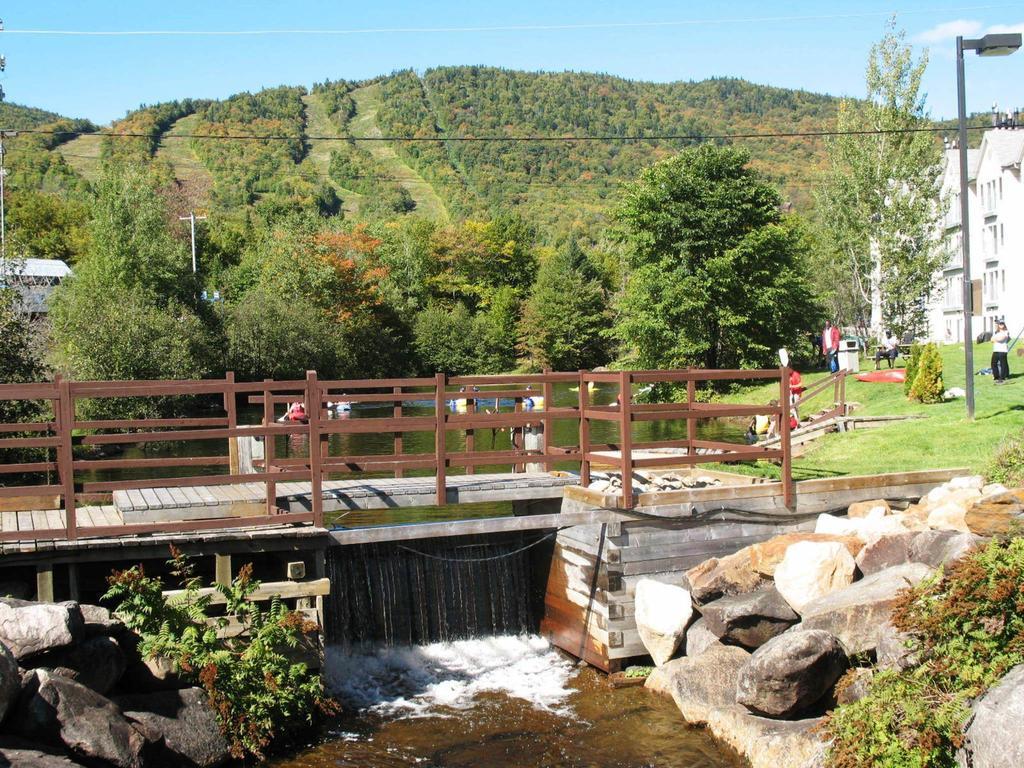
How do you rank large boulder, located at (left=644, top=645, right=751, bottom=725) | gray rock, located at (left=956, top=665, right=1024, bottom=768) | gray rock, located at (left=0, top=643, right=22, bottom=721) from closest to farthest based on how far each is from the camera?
1. gray rock, located at (left=956, top=665, right=1024, bottom=768)
2. gray rock, located at (left=0, top=643, right=22, bottom=721)
3. large boulder, located at (left=644, top=645, right=751, bottom=725)

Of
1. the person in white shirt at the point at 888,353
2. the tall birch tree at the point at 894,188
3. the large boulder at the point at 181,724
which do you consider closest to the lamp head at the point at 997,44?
the large boulder at the point at 181,724

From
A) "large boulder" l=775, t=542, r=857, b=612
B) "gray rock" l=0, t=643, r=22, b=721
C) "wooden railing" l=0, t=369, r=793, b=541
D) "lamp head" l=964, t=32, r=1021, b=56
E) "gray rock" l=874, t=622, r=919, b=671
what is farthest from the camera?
"lamp head" l=964, t=32, r=1021, b=56

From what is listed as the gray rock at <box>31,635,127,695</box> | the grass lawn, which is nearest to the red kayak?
the grass lawn

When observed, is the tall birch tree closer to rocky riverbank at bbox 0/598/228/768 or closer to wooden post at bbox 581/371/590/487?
wooden post at bbox 581/371/590/487

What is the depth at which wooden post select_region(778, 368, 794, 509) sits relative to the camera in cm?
1295

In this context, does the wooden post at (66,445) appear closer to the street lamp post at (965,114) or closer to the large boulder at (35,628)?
the large boulder at (35,628)

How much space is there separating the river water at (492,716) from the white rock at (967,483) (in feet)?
16.6

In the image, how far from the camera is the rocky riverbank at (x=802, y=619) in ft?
31.6

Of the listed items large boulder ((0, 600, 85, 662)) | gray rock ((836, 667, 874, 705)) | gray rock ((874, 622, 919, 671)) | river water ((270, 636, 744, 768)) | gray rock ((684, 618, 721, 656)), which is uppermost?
large boulder ((0, 600, 85, 662))

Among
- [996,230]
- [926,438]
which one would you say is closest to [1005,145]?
[996,230]

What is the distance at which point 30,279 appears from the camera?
1829 inches

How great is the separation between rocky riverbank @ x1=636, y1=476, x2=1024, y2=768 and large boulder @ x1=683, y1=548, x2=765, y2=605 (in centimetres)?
1

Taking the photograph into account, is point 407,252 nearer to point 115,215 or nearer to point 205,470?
point 115,215

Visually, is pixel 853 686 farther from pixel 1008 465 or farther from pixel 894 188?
pixel 894 188
